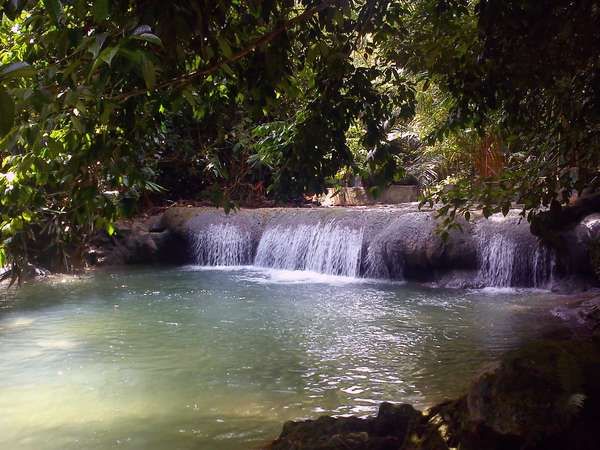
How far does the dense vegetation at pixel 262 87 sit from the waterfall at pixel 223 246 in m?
9.90

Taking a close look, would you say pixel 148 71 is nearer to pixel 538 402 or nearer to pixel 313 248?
pixel 538 402

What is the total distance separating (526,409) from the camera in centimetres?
273

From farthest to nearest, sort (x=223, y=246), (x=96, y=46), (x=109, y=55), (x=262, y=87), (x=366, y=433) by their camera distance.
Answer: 1. (x=223, y=246)
2. (x=366, y=433)
3. (x=262, y=87)
4. (x=96, y=46)
5. (x=109, y=55)

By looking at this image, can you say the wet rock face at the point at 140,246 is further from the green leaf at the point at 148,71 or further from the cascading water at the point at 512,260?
the green leaf at the point at 148,71

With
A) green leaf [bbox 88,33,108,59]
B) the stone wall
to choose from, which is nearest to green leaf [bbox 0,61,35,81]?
green leaf [bbox 88,33,108,59]

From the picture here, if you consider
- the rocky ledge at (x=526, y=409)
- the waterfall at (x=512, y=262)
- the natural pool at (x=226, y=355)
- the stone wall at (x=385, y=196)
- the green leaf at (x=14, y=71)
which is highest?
the stone wall at (x=385, y=196)

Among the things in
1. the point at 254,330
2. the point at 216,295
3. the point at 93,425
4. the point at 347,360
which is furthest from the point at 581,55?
the point at 216,295

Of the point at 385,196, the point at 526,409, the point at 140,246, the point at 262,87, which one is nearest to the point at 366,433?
the point at 526,409

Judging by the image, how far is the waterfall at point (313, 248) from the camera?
41.6ft

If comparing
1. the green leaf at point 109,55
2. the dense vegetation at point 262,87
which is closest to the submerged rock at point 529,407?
the dense vegetation at point 262,87

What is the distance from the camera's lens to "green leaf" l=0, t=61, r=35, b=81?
128 cm

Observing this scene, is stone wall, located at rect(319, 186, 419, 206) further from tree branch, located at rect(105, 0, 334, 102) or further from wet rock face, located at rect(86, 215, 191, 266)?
tree branch, located at rect(105, 0, 334, 102)

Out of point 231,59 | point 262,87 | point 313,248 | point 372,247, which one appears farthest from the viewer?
point 313,248

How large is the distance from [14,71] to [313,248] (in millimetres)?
12166
